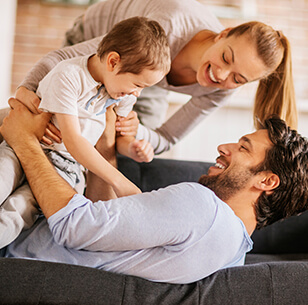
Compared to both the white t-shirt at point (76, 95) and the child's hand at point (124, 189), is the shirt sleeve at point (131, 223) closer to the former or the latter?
the child's hand at point (124, 189)

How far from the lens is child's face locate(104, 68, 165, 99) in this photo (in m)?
1.38

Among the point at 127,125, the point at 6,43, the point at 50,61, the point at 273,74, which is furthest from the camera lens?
the point at 6,43

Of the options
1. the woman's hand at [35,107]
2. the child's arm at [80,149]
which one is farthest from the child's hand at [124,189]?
the woman's hand at [35,107]

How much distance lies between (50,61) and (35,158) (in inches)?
16.5

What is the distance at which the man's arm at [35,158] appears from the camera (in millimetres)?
1358

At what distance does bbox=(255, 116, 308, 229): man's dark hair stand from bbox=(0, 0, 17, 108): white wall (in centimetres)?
300

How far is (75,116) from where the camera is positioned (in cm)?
142

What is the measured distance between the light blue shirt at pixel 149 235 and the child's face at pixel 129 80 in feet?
1.10

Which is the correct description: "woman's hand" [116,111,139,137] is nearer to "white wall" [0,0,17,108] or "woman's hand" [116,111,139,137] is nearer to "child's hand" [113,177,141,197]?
"child's hand" [113,177,141,197]

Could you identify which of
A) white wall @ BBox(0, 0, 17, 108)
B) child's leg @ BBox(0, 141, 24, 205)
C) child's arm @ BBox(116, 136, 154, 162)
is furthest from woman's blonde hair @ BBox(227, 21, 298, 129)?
white wall @ BBox(0, 0, 17, 108)

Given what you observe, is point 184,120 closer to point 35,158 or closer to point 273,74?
point 273,74

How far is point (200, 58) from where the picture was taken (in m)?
1.89

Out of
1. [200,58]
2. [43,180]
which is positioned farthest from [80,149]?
[200,58]

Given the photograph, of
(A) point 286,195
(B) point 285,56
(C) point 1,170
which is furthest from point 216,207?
(B) point 285,56
